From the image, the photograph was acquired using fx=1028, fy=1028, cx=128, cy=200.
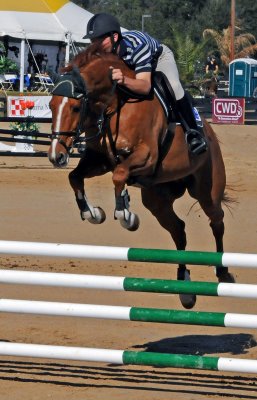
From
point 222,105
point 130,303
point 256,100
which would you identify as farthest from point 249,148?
point 130,303

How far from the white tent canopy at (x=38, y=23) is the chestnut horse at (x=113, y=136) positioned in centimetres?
2183

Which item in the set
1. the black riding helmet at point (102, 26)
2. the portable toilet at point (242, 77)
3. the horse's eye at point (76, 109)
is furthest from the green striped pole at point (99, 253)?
the portable toilet at point (242, 77)

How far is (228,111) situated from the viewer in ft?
81.3

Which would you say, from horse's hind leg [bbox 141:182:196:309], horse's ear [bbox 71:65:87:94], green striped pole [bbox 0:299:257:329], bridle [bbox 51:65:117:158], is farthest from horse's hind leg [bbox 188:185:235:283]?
green striped pole [bbox 0:299:257:329]

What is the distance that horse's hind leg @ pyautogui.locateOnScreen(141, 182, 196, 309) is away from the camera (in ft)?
26.0

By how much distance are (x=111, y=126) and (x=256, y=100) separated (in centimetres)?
2056

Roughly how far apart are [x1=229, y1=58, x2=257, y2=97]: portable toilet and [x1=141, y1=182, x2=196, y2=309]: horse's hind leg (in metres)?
28.1

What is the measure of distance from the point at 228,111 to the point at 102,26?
59.1 feet

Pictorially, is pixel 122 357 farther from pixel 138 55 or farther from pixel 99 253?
pixel 138 55

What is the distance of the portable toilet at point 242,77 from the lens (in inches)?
1414

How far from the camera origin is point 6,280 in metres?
5.79

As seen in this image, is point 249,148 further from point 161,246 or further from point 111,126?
point 111,126

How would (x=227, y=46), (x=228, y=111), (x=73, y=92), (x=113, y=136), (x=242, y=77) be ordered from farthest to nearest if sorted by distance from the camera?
(x=227, y=46) < (x=242, y=77) < (x=228, y=111) < (x=113, y=136) < (x=73, y=92)

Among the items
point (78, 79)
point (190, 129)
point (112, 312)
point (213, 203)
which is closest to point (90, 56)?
point (78, 79)
